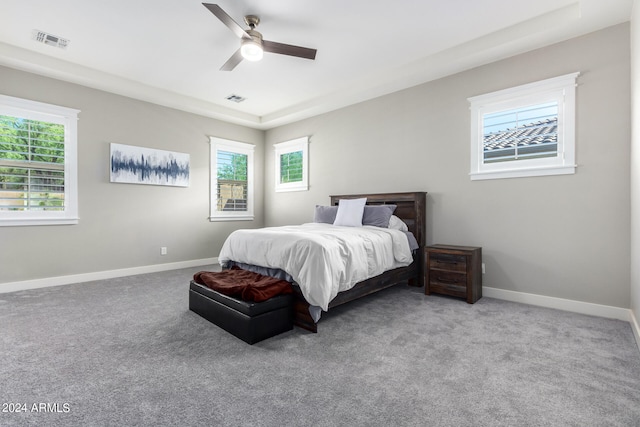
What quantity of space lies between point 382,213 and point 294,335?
2.15m

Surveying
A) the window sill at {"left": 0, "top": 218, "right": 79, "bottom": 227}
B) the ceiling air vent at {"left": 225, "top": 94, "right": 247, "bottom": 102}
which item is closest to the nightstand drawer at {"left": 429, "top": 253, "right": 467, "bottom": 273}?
the ceiling air vent at {"left": 225, "top": 94, "right": 247, "bottom": 102}

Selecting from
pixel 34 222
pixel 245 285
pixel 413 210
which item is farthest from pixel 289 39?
pixel 34 222

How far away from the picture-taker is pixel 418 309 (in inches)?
124

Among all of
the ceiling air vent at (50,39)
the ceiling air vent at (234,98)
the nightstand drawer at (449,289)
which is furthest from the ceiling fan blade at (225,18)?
the nightstand drawer at (449,289)

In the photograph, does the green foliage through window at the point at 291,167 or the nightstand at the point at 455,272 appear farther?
the green foliage through window at the point at 291,167

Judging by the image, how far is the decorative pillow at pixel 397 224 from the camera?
13.1 ft

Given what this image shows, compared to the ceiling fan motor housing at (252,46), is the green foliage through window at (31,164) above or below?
below

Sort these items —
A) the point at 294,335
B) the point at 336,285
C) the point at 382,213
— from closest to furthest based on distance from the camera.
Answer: the point at 294,335
the point at 336,285
the point at 382,213

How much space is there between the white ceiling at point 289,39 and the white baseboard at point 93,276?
2671 millimetres

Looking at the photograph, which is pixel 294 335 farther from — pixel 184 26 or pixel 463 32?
pixel 463 32

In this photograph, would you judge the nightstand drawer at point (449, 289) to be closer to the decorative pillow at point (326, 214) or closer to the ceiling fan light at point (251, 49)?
the decorative pillow at point (326, 214)

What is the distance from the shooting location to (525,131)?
11.2 feet

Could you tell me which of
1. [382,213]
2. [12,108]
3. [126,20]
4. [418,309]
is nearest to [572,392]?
[418,309]

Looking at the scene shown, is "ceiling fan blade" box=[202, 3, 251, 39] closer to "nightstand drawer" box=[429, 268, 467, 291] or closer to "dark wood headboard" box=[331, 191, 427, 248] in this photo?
"dark wood headboard" box=[331, 191, 427, 248]
